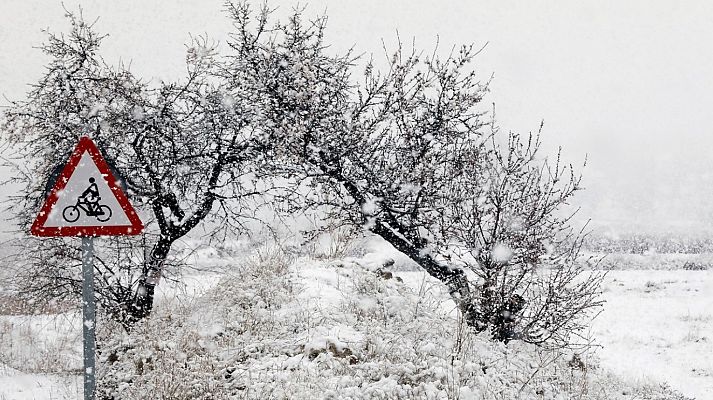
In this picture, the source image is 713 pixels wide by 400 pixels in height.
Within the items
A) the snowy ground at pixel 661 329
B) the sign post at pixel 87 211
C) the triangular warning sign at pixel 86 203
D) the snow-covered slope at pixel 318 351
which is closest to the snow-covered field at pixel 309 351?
the snow-covered slope at pixel 318 351

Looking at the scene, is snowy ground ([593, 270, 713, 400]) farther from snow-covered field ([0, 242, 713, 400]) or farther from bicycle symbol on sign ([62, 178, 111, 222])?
bicycle symbol on sign ([62, 178, 111, 222])

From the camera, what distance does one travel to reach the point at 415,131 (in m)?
9.20

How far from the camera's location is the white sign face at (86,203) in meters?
4.30

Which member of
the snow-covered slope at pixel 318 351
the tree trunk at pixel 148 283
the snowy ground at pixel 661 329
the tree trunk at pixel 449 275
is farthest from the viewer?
the snowy ground at pixel 661 329

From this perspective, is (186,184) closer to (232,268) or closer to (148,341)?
(232,268)

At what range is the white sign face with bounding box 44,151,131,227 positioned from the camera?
4.30 meters

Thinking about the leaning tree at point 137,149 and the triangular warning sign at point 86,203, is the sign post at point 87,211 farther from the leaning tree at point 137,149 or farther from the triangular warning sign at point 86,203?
the leaning tree at point 137,149

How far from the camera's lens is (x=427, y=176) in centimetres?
869

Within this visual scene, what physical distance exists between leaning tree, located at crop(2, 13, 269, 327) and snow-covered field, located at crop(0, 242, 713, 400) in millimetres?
796

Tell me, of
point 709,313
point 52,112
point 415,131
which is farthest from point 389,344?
point 709,313

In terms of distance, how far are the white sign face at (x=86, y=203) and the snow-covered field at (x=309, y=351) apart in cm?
213

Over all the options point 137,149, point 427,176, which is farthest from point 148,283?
point 427,176

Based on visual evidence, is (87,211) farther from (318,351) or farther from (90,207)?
(318,351)

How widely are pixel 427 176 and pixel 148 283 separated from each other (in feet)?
15.6
